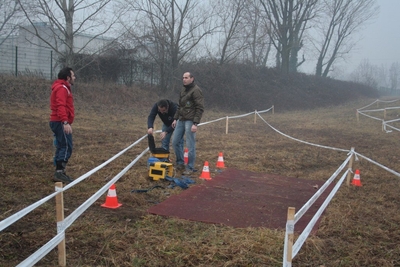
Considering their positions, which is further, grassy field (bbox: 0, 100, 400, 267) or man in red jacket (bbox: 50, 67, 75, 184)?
man in red jacket (bbox: 50, 67, 75, 184)

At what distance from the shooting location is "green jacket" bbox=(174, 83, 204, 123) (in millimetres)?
7156

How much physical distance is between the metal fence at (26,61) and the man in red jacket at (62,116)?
1398 centimetres

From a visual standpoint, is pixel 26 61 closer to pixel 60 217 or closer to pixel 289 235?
pixel 60 217

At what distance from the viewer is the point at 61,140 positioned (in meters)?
5.95

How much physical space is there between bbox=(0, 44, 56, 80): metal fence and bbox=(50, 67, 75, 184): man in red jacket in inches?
550

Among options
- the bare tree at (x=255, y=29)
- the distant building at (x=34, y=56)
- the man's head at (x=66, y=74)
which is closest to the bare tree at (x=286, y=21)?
the bare tree at (x=255, y=29)

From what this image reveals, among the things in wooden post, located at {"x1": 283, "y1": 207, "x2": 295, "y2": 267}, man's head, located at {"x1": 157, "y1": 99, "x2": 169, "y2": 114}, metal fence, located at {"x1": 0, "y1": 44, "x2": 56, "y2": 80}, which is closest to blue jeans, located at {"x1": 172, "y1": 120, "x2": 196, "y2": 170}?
man's head, located at {"x1": 157, "y1": 99, "x2": 169, "y2": 114}

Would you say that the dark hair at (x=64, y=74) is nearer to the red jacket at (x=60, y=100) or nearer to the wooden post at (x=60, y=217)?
the red jacket at (x=60, y=100)

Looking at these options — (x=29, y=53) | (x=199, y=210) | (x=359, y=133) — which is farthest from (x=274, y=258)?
(x=29, y=53)

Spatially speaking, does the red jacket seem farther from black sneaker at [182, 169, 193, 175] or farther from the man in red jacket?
black sneaker at [182, 169, 193, 175]

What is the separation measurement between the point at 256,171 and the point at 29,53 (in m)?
16.8

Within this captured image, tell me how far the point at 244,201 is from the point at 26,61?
1761 centimetres

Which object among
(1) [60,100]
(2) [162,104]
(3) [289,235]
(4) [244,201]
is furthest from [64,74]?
(3) [289,235]

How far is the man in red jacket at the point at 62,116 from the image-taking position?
5762 millimetres
